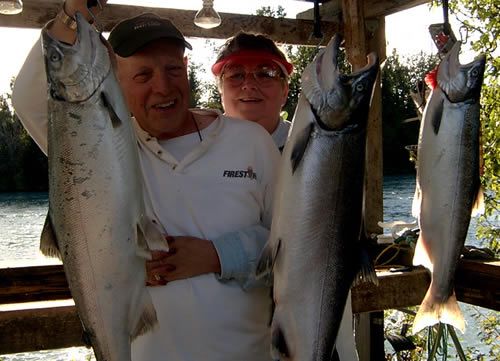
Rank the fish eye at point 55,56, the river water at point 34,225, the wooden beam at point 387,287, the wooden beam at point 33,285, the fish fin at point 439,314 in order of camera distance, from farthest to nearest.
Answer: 1. the river water at point 34,225
2. the wooden beam at point 33,285
3. the wooden beam at point 387,287
4. the fish fin at point 439,314
5. the fish eye at point 55,56

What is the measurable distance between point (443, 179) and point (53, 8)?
3.67 m

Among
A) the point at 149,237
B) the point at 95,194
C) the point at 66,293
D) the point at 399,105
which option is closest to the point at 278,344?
the point at 149,237

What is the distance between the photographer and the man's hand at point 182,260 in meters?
2.34

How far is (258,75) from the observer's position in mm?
3264

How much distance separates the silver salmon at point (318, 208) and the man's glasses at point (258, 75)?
104 cm

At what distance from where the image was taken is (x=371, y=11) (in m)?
5.59

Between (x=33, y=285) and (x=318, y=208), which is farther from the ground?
(x=318, y=208)

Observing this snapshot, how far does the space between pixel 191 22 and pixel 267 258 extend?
3.69 m

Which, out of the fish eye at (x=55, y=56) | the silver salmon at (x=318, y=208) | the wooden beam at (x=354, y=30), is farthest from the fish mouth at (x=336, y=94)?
the wooden beam at (x=354, y=30)

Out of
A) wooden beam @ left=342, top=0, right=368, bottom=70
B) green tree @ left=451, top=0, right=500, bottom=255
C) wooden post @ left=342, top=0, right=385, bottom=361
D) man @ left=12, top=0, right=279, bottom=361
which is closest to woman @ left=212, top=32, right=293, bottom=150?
man @ left=12, top=0, right=279, bottom=361

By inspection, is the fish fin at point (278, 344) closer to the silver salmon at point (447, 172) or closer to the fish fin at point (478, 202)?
the silver salmon at point (447, 172)

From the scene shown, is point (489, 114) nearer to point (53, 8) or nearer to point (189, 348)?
point (53, 8)

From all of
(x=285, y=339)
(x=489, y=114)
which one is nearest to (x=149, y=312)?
(x=285, y=339)

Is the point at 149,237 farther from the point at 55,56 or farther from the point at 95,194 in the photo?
the point at 55,56
